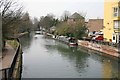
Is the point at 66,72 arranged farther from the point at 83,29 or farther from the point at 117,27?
the point at 83,29

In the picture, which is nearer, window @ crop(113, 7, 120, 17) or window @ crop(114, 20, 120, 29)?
window @ crop(113, 7, 120, 17)

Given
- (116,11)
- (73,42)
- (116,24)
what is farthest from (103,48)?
(73,42)

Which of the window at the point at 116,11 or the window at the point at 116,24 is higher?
the window at the point at 116,11

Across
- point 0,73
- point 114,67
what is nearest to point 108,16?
point 114,67

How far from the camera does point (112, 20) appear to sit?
39.6 metres

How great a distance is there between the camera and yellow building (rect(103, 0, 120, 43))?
37938mm

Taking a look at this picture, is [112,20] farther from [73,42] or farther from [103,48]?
[73,42]

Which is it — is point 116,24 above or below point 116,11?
below

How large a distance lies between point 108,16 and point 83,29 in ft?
41.6

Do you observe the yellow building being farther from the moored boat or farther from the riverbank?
the moored boat

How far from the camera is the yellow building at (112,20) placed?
37938 mm

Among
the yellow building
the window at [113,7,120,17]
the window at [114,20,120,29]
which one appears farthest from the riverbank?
the window at [113,7,120,17]

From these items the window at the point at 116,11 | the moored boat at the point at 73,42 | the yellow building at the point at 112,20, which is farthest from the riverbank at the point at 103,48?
the window at the point at 116,11

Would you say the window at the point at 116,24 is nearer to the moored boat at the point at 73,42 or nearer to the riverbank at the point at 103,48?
the riverbank at the point at 103,48
